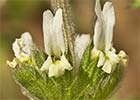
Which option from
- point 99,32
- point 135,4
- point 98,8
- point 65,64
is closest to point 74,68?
point 65,64

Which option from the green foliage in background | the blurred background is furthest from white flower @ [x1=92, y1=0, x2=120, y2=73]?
the blurred background

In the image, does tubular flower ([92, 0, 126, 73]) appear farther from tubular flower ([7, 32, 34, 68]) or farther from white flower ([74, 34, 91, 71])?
tubular flower ([7, 32, 34, 68])

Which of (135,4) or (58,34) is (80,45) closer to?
(58,34)

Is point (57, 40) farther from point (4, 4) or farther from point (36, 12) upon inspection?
point (36, 12)

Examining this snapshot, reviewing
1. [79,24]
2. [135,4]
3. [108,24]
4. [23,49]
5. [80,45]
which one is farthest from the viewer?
[79,24]

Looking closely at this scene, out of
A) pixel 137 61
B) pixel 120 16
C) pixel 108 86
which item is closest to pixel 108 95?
pixel 108 86

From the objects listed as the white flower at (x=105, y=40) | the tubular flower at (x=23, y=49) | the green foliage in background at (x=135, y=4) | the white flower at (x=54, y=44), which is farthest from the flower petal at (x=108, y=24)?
the green foliage in background at (x=135, y=4)

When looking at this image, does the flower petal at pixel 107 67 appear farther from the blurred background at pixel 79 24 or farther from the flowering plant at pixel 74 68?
the blurred background at pixel 79 24
